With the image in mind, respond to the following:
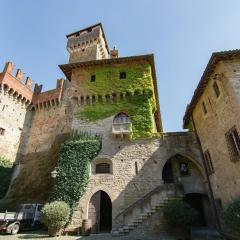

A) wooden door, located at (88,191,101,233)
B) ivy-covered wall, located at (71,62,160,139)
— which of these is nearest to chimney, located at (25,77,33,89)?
ivy-covered wall, located at (71,62,160,139)

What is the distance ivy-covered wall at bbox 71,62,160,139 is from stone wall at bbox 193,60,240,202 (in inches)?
200

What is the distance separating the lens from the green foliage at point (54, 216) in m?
13.3

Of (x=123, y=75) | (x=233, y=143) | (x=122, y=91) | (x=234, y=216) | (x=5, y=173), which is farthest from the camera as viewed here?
(x=5, y=173)

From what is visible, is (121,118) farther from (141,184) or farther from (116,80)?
(141,184)

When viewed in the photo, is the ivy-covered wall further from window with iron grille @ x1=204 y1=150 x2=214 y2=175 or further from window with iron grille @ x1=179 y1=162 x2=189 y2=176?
window with iron grille @ x1=204 y1=150 x2=214 y2=175

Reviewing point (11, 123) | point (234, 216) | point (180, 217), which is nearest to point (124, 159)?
point (180, 217)

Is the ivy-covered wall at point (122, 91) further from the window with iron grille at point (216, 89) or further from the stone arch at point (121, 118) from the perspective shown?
the window with iron grille at point (216, 89)

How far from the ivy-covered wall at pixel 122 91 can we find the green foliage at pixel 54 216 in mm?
7786

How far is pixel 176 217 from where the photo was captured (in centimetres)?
1241

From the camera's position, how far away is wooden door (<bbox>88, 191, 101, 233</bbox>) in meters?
14.9

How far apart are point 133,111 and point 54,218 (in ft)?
34.4

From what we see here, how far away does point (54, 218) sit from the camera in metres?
13.3

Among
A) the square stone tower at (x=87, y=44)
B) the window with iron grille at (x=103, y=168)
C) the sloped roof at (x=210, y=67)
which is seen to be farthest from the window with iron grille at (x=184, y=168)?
the square stone tower at (x=87, y=44)

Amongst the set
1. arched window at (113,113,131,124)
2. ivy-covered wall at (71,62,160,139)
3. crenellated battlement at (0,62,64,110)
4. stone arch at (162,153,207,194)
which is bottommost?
stone arch at (162,153,207,194)
